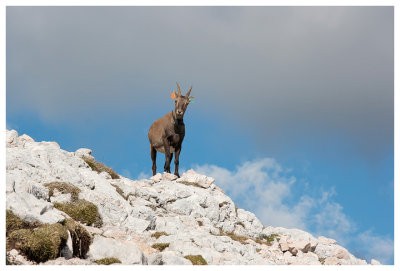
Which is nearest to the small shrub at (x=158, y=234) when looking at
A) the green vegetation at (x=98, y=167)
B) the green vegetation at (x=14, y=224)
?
the green vegetation at (x=14, y=224)

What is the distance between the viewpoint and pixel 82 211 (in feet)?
60.6

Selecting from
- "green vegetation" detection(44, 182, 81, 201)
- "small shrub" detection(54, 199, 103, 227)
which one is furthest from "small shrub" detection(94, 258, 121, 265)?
"green vegetation" detection(44, 182, 81, 201)

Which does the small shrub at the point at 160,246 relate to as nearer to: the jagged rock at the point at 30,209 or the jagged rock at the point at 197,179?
the jagged rock at the point at 30,209

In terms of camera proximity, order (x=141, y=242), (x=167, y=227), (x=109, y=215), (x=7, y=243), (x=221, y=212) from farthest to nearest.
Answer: (x=221, y=212) < (x=167, y=227) < (x=109, y=215) < (x=141, y=242) < (x=7, y=243)

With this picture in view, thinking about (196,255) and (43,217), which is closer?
(43,217)

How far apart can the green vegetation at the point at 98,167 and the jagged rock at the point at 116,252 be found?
518 inches

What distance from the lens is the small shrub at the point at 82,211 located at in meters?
18.2

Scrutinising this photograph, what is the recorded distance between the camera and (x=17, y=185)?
1630 cm

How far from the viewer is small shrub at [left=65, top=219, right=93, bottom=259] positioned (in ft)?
46.1

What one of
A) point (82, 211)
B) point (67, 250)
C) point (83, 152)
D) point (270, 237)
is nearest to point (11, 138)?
point (83, 152)
